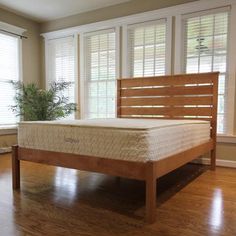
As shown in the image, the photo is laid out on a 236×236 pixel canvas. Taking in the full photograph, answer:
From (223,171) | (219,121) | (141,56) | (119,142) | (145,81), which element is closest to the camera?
(119,142)

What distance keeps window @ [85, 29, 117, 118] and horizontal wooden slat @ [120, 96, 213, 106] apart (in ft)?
1.76

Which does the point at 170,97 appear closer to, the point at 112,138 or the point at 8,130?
the point at 112,138

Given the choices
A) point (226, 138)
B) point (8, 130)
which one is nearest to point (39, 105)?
point (8, 130)

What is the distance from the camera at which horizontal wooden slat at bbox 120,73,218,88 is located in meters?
3.10

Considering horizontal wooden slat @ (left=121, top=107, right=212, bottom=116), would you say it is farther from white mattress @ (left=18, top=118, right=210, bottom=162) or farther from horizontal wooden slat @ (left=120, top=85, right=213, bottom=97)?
white mattress @ (left=18, top=118, right=210, bottom=162)

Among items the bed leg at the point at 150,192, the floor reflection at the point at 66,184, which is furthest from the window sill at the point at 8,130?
the bed leg at the point at 150,192

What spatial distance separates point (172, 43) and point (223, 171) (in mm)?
1888

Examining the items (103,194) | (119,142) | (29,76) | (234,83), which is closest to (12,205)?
(103,194)

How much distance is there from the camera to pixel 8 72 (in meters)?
4.34

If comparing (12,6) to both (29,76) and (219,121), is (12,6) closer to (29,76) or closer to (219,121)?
(29,76)

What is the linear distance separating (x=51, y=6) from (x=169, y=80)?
2403 mm

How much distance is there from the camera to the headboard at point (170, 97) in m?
3.07

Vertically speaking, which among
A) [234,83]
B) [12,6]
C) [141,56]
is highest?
[12,6]

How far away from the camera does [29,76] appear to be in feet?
15.6
